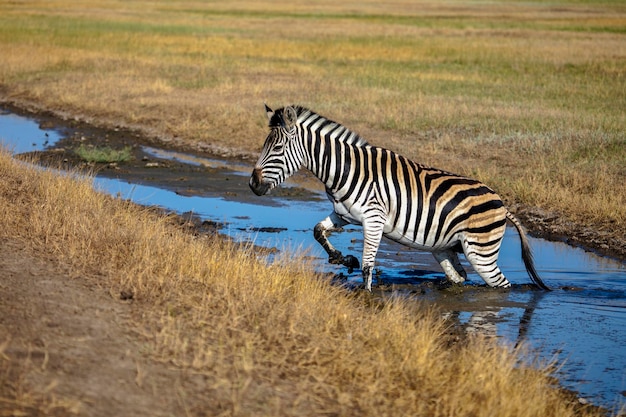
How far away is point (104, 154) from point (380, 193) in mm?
9101

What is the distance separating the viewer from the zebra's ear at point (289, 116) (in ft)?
30.4

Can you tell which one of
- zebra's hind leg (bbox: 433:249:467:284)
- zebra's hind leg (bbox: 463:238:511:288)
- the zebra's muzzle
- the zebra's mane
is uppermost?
the zebra's mane

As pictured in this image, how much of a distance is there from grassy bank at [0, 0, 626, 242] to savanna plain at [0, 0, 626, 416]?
0.29 ft

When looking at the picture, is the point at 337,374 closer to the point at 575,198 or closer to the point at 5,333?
the point at 5,333

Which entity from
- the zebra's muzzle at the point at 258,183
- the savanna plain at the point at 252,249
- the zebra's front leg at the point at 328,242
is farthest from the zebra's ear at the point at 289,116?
the savanna plain at the point at 252,249

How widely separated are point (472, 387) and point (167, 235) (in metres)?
4.50

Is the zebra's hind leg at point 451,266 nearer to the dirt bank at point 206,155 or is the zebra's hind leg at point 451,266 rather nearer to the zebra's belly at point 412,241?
the zebra's belly at point 412,241

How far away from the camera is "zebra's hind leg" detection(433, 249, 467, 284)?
991 centimetres

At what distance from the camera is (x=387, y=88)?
2581cm

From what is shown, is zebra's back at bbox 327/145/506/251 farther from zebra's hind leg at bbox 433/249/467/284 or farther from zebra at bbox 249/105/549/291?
zebra's hind leg at bbox 433/249/467/284

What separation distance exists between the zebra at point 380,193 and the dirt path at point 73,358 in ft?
9.78

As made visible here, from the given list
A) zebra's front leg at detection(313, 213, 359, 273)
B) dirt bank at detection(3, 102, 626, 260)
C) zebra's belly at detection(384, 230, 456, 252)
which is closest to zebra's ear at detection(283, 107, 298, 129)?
zebra's front leg at detection(313, 213, 359, 273)

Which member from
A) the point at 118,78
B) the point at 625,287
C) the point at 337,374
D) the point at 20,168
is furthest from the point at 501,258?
the point at 118,78

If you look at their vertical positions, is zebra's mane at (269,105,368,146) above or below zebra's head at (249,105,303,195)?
above
